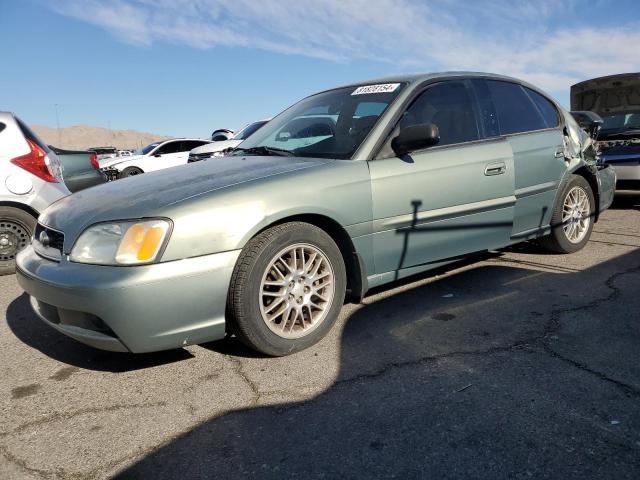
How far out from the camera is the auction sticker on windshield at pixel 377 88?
357 cm

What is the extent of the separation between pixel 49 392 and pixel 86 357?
0.40m

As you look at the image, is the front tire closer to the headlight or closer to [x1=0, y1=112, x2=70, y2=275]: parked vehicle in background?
the headlight

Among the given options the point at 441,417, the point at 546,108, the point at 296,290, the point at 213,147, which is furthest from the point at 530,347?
the point at 213,147

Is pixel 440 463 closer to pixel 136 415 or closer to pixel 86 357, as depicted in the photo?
pixel 136 415

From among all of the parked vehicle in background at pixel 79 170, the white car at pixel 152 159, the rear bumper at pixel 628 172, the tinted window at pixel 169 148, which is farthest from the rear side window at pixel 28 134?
the tinted window at pixel 169 148

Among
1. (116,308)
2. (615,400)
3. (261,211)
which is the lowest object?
(615,400)

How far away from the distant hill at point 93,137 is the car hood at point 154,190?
95.7m

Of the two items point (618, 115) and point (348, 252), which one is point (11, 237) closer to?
point (348, 252)

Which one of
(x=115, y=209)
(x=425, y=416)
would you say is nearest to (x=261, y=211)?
(x=115, y=209)

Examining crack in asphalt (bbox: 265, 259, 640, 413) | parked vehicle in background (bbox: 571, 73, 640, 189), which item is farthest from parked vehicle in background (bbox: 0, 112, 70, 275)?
parked vehicle in background (bbox: 571, 73, 640, 189)

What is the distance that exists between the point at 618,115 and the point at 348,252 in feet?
23.5

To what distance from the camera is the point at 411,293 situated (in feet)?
12.3

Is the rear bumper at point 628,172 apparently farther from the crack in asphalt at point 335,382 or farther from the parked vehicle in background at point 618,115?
the crack in asphalt at point 335,382

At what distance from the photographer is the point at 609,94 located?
26.7ft
